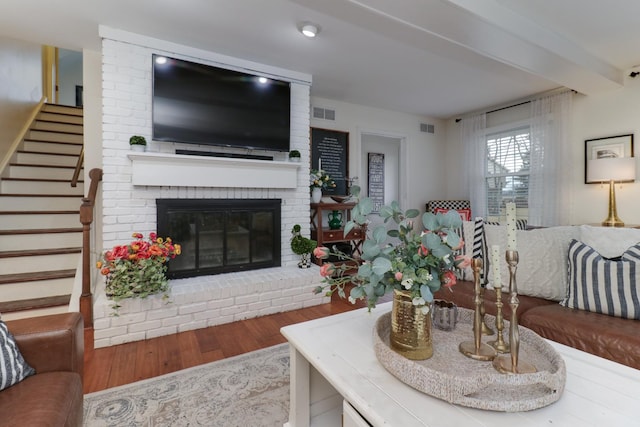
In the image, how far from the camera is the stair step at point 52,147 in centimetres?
382

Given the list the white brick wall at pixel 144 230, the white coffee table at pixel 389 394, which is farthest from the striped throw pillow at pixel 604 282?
the white brick wall at pixel 144 230

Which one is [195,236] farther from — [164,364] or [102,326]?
[164,364]

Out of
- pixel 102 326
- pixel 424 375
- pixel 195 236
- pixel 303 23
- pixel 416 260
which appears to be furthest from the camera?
pixel 195 236

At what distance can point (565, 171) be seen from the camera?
3.73 m

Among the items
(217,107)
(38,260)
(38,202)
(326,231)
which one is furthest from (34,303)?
(326,231)

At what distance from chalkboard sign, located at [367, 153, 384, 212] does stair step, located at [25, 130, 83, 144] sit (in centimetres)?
415

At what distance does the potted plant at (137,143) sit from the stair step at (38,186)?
4.78 feet

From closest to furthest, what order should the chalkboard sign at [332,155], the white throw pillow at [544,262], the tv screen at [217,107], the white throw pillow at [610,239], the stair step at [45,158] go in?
the white throw pillow at [610,239], the white throw pillow at [544,262], the tv screen at [217,107], the stair step at [45,158], the chalkboard sign at [332,155]

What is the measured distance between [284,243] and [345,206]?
984 millimetres

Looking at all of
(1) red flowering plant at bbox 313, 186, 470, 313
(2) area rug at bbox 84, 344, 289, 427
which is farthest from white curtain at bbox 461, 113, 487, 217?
(1) red flowering plant at bbox 313, 186, 470, 313

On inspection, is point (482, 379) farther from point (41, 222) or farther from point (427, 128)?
point (427, 128)

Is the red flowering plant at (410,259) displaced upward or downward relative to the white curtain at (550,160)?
downward

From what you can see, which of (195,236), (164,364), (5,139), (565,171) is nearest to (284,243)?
(195,236)

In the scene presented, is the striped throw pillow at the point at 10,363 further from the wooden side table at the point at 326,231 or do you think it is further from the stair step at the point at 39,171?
the stair step at the point at 39,171
